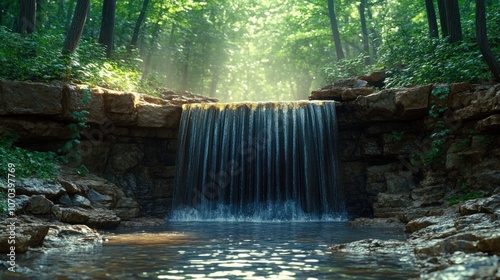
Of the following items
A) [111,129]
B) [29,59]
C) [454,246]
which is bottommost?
[454,246]

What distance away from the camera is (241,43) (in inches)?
1603

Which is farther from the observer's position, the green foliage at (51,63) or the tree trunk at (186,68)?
the tree trunk at (186,68)

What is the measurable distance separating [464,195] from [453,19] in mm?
6731

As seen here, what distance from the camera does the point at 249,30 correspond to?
135 feet

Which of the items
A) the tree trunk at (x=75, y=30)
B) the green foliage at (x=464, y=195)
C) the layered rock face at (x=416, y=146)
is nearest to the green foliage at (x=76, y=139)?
the tree trunk at (x=75, y=30)

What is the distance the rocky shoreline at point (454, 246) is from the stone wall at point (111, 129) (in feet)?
31.0

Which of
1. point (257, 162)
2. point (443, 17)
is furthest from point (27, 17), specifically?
point (443, 17)

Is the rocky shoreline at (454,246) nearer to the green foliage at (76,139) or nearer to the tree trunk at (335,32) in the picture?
the green foliage at (76,139)

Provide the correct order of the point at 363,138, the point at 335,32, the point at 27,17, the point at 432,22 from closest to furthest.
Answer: the point at 363,138 < the point at 27,17 < the point at 432,22 < the point at 335,32

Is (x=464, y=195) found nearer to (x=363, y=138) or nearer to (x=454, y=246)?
(x=363, y=138)

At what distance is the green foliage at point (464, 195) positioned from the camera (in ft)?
42.6

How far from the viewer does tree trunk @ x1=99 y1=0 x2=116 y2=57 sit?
20450 millimetres

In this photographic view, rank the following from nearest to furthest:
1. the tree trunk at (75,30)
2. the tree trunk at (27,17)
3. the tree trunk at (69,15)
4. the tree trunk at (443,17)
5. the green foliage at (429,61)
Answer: the green foliage at (429,61) < the tree trunk at (75,30) < the tree trunk at (27,17) < the tree trunk at (443,17) < the tree trunk at (69,15)

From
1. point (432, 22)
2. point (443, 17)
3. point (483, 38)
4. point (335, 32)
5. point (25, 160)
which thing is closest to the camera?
point (483, 38)
